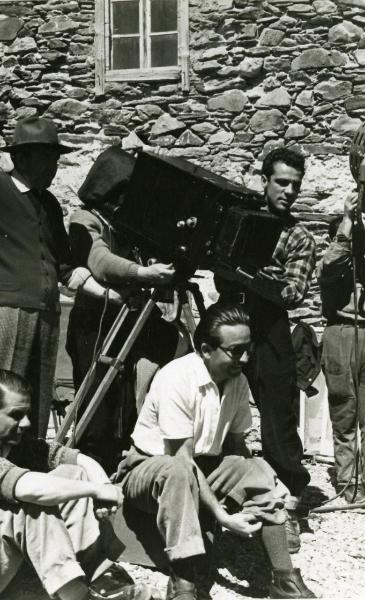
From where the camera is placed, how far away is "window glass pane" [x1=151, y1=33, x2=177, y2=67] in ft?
24.2

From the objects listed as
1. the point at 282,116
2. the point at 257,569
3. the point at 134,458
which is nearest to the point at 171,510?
the point at 134,458

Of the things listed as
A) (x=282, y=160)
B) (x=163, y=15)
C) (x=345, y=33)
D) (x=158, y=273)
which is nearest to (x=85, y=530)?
(x=158, y=273)

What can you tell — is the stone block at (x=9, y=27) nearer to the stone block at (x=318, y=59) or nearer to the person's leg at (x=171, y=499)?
the stone block at (x=318, y=59)

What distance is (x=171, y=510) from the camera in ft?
10.3

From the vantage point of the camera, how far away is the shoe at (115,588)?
307 cm

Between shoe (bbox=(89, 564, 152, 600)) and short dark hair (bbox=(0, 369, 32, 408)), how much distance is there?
2.21 feet

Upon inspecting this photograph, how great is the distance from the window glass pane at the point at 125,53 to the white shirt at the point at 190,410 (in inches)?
176

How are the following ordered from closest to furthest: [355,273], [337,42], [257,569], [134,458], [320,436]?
[134,458]
[257,569]
[355,273]
[320,436]
[337,42]

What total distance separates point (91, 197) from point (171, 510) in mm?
1401

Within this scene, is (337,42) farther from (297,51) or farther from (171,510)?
(171,510)

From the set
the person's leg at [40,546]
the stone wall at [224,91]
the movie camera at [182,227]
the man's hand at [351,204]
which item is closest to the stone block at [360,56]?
the stone wall at [224,91]

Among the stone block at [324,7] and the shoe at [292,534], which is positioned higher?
the stone block at [324,7]

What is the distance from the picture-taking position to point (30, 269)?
3.74 meters

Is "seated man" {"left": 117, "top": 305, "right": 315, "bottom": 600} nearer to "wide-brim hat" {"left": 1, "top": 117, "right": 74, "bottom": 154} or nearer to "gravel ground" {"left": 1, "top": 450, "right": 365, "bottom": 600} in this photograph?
"gravel ground" {"left": 1, "top": 450, "right": 365, "bottom": 600}
